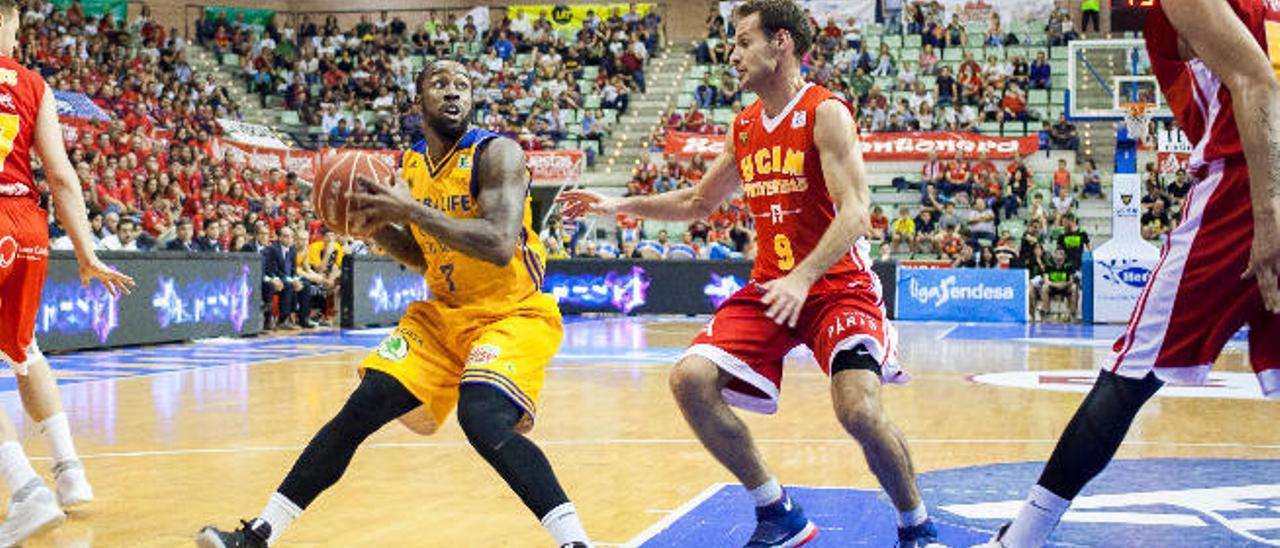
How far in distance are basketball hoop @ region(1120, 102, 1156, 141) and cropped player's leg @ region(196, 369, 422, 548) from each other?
16.9m

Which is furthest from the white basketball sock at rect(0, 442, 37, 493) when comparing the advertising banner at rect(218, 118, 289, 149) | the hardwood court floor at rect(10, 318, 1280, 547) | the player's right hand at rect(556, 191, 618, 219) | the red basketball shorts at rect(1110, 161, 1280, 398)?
the advertising banner at rect(218, 118, 289, 149)

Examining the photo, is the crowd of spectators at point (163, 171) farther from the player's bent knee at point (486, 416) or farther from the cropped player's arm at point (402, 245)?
the player's bent knee at point (486, 416)

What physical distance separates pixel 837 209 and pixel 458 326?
1261 mm

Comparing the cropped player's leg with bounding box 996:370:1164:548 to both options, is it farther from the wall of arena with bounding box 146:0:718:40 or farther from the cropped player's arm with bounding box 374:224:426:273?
the wall of arena with bounding box 146:0:718:40

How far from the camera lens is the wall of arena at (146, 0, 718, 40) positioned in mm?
32469

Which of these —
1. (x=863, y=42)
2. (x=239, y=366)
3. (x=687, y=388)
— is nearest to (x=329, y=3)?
(x=863, y=42)

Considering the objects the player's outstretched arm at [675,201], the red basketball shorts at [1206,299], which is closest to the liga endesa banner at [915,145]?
the player's outstretched arm at [675,201]

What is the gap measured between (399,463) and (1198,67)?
4318 mm

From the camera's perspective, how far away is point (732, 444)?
471 centimetres

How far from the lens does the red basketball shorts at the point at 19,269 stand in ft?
16.5

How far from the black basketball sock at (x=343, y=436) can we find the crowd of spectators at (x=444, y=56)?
2348 centimetres

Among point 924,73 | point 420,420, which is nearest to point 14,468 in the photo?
point 420,420

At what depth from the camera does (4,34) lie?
17.0 feet

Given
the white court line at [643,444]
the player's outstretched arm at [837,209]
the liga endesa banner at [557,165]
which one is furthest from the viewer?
the liga endesa banner at [557,165]
